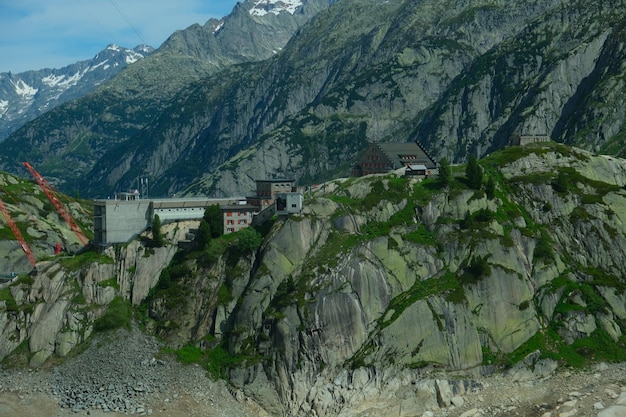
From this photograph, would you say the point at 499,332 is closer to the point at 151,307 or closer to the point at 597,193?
the point at 597,193

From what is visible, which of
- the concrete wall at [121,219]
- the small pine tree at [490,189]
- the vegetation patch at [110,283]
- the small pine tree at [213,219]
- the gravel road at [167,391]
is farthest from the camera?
the concrete wall at [121,219]

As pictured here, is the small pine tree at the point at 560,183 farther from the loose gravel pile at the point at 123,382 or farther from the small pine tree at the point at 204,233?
the loose gravel pile at the point at 123,382

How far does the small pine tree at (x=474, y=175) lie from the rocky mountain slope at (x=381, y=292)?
1232 millimetres

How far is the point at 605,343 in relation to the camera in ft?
456

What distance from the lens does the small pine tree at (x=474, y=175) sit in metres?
157

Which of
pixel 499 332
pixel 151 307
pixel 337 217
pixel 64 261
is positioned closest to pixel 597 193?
pixel 499 332

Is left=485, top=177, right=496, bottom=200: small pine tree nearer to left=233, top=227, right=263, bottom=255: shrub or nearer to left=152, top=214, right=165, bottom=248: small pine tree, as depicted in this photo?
left=233, top=227, right=263, bottom=255: shrub

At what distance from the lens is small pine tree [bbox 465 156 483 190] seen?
157250 mm

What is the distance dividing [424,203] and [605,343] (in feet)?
132

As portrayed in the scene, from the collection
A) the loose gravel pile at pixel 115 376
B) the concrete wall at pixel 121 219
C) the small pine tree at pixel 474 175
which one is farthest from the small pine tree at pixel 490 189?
the concrete wall at pixel 121 219

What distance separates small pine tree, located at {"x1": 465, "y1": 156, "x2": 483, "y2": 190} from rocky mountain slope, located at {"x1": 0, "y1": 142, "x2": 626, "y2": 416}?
1.23 m

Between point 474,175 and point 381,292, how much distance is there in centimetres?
3259

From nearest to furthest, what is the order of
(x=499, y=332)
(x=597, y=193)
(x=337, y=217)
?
1. (x=499, y=332)
2. (x=337, y=217)
3. (x=597, y=193)

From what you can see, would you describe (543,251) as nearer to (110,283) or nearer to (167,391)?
(167,391)
